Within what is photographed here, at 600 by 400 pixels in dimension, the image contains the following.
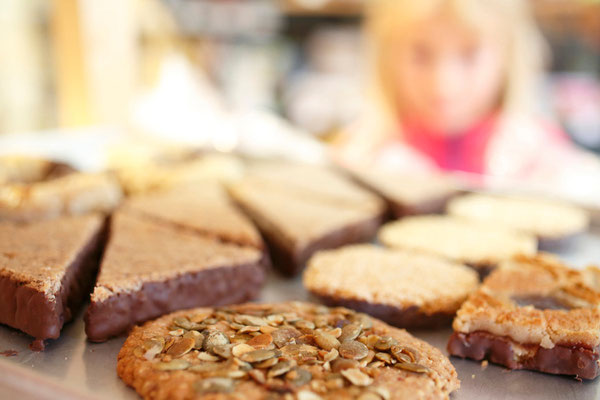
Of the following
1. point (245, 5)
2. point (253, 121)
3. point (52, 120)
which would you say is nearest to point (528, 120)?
point (253, 121)

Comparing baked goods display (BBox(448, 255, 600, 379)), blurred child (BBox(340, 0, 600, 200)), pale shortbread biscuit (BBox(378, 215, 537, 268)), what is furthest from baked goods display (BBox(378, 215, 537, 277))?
blurred child (BBox(340, 0, 600, 200))

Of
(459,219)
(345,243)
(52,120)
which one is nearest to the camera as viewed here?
(345,243)

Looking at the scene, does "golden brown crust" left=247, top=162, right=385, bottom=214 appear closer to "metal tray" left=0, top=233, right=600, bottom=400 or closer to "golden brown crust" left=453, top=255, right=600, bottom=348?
"golden brown crust" left=453, top=255, right=600, bottom=348

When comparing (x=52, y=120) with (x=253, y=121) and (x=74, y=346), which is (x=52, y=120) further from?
(x=74, y=346)

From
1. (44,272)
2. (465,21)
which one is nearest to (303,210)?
(44,272)

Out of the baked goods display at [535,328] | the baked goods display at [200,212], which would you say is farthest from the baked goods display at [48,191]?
the baked goods display at [535,328]

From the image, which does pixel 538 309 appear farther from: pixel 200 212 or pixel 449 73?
pixel 449 73

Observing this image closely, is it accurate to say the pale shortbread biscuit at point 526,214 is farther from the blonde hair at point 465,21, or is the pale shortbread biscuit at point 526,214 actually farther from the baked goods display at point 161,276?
the blonde hair at point 465,21
